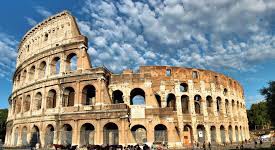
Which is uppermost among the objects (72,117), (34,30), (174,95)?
(34,30)

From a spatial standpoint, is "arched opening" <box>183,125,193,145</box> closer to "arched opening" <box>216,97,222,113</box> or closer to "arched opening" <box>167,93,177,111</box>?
"arched opening" <box>167,93,177,111</box>

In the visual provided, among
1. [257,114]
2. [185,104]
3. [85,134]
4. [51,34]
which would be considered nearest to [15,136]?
[85,134]

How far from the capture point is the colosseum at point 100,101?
75.6ft

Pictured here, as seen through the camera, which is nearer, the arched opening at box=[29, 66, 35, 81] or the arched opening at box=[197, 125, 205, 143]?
the arched opening at box=[197, 125, 205, 143]

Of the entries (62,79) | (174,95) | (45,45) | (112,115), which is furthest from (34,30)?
(174,95)

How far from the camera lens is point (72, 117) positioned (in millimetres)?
23297

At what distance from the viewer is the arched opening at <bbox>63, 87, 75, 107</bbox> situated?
24.9 meters

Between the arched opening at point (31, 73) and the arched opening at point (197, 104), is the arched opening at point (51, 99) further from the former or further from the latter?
the arched opening at point (197, 104)

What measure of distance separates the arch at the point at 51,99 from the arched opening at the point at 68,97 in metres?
1.71

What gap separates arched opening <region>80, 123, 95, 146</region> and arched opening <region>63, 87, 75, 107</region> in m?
2.98

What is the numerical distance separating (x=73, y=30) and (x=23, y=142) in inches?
492

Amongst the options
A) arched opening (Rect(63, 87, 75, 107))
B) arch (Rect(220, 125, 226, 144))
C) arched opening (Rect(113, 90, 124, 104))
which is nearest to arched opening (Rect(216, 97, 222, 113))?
arch (Rect(220, 125, 226, 144))

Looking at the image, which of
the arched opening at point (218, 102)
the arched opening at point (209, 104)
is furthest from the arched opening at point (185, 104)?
the arched opening at point (218, 102)

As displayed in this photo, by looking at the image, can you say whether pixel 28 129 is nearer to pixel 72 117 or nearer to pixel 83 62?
pixel 72 117
